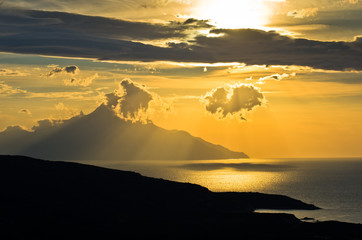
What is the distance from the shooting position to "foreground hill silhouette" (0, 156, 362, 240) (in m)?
141

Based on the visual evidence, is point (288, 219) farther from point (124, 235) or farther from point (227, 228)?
point (124, 235)

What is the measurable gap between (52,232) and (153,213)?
42.8 meters

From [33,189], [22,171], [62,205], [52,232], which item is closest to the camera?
[52,232]

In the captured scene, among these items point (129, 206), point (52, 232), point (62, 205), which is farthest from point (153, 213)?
point (52, 232)

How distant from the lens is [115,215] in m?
162

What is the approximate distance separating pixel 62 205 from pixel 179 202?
147 feet

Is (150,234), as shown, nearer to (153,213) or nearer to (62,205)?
(153,213)

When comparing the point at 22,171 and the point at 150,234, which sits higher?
the point at 22,171

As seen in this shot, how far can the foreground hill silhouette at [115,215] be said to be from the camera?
462 ft

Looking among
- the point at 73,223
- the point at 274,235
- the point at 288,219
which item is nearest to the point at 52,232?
the point at 73,223

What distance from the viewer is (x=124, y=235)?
136875mm

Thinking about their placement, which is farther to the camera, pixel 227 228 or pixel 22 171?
pixel 22 171

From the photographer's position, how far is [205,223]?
15675 cm

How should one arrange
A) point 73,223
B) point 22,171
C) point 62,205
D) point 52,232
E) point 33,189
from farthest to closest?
point 22,171 → point 33,189 → point 62,205 → point 73,223 → point 52,232
